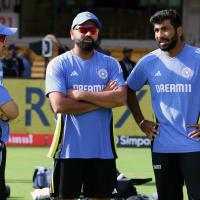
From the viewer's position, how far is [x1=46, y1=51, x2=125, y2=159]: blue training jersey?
300 inches

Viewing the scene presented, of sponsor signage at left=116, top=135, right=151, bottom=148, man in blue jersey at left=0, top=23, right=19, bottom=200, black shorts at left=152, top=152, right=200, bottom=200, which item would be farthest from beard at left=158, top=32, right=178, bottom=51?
sponsor signage at left=116, top=135, right=151, bottom=148

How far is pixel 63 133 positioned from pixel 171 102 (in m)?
1.01

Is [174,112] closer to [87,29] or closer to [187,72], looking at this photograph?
[187,72]

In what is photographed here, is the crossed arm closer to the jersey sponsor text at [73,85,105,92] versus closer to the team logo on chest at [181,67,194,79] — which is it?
the jersey sponsor text at [73,85,105,92]

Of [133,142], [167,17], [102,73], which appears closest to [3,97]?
[102,73]

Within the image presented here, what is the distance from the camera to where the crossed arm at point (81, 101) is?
7.59m

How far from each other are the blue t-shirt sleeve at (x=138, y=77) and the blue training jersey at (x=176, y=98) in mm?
140

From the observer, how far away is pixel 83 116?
763 centimetres

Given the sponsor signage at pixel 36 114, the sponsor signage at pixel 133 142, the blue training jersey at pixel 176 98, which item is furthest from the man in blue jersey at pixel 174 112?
the sponsor signage at pixel 36 114

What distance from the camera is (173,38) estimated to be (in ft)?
24.7

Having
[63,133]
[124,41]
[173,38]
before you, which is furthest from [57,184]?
[124,41]

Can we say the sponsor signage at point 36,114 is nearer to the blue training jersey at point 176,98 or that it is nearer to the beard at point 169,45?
the blue training jersey at point 176,98

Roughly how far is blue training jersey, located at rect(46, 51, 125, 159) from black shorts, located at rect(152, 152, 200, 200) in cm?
48

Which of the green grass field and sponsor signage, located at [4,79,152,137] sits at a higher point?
sponsor signage, located at [4,79,152,137]
